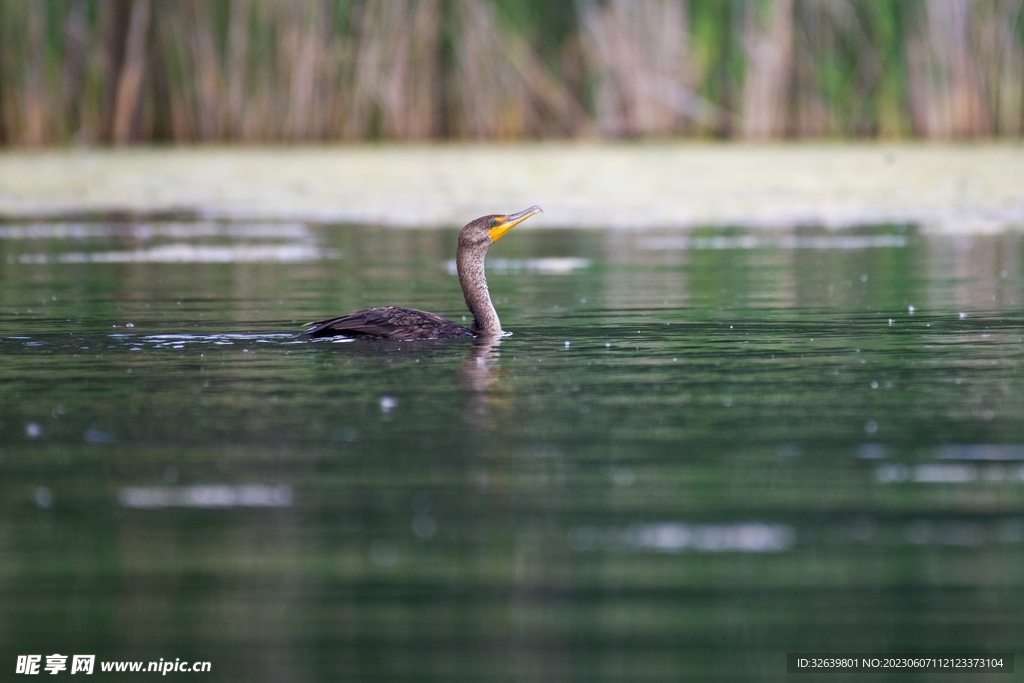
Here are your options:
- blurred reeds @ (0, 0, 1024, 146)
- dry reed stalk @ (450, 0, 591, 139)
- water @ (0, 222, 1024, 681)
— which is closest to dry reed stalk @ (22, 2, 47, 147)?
blurred reeds @ (0, 0, 1024, 146)

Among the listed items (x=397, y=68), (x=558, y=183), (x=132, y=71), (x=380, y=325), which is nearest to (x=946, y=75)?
(x=558, y=183)

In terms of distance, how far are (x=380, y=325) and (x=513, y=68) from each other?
15789 millimetres

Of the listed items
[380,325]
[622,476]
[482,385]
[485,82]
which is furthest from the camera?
[485,82]

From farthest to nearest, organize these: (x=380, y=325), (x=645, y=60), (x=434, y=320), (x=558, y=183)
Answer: (x=645, y=60), (x=558, y=183), (x=434, y=320), (x=380, y=325)

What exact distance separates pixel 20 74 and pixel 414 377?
18169 mm

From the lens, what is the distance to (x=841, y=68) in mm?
23359

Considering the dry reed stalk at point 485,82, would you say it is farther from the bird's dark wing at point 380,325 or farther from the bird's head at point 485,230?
the bird's dark wing at point 380,325

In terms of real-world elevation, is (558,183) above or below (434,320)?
above

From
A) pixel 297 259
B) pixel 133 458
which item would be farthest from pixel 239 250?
pixel 133 458

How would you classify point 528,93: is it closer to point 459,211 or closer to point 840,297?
point 459,211

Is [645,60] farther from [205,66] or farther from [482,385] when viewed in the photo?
[482,385]

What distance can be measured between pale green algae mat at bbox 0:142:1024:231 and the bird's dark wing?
25.8ft

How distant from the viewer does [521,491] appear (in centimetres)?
482

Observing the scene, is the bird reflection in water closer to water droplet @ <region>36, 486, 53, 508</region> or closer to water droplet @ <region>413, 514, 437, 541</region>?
water droplet @ <region>413, 514, 437, 541</region>
